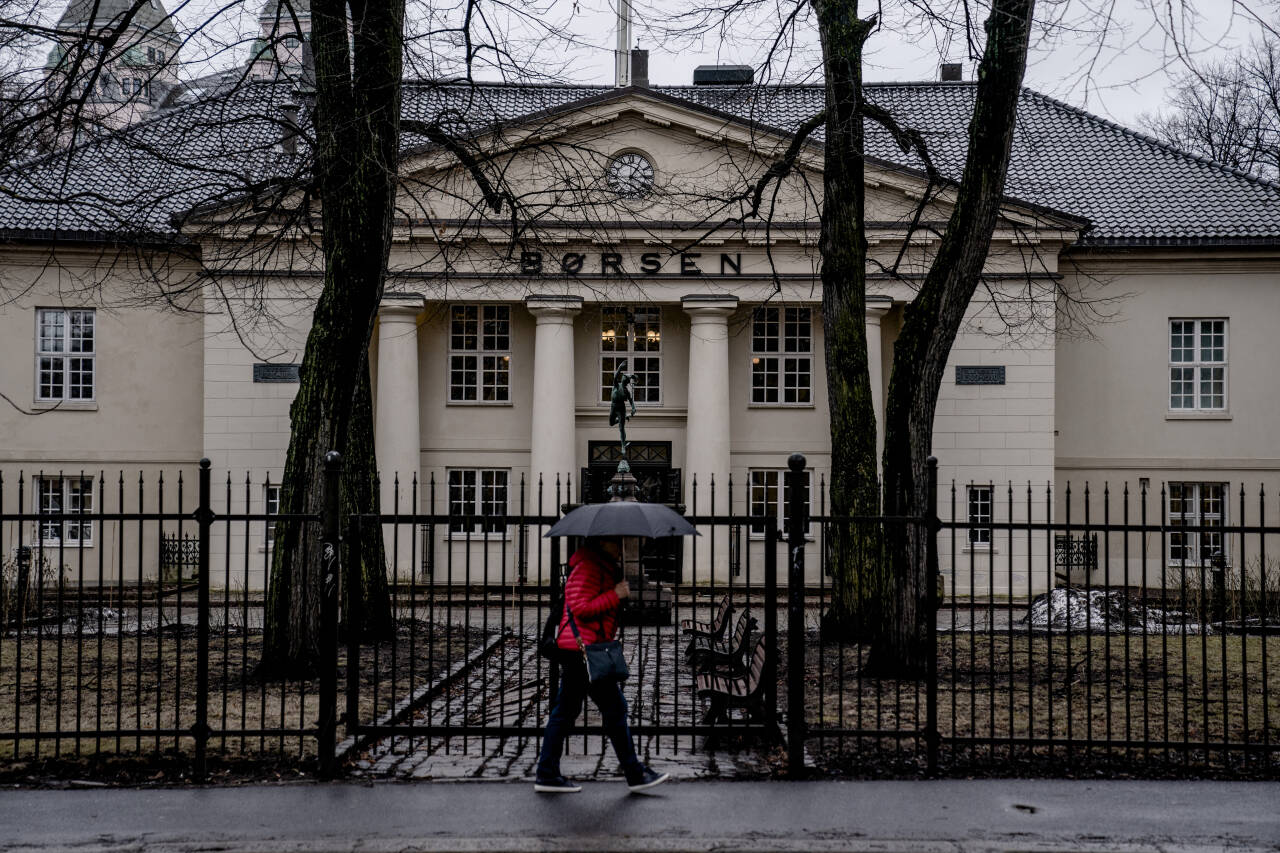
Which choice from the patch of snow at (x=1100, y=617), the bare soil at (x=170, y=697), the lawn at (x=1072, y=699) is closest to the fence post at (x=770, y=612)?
the lawn at (x=1072, y=699)

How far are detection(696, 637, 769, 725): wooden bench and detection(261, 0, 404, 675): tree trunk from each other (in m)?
4.90

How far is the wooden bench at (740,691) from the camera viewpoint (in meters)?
9.64

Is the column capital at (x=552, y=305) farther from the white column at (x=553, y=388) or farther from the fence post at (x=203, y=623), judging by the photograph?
the fence post at (x=203, y=623)

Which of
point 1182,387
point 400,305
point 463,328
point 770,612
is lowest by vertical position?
point 770,612

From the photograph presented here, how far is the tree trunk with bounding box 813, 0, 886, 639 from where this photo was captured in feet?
50.2

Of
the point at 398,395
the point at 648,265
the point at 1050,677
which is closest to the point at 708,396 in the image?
the point at 648,265

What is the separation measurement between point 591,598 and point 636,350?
22.4 m

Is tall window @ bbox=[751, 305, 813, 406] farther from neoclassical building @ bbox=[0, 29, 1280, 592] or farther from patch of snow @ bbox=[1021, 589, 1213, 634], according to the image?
patch of snow @ bbox=[1021, 589, 1213, 634]

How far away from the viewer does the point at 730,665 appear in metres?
10.2

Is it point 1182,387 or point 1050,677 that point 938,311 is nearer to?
point 1050,677

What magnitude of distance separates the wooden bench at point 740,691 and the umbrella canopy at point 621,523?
1.95 m

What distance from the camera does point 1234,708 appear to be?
39.9ft

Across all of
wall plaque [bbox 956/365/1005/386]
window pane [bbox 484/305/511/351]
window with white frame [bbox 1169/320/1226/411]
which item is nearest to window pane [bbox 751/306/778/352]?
wall plaque [bbox 956/365/1005/386]

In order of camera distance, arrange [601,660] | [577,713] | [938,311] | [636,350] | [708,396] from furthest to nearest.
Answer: [636,350], [708,396], [938,311], [577,713], [601,660]
